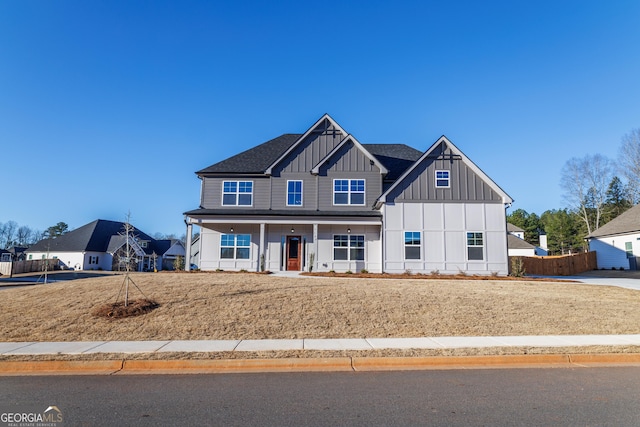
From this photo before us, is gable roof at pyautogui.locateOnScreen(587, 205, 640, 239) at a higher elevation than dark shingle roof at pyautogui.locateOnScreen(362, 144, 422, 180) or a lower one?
lower

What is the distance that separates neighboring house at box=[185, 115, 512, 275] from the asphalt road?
14.2m

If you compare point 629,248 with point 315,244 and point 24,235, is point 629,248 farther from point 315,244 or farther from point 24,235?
point 24,235

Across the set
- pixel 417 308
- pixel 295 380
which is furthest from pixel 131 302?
pixel 417 308

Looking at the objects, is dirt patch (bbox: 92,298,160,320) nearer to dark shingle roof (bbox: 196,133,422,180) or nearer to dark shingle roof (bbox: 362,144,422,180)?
dark shingle roof (bbox: 196,133,422,180)

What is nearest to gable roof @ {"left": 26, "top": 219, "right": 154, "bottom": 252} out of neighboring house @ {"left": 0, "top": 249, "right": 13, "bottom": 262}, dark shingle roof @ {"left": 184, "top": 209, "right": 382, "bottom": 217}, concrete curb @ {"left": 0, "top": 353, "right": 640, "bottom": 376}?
neighboring house @ {"left": 0, "top": 249, "right": 13, "bottom": 262}

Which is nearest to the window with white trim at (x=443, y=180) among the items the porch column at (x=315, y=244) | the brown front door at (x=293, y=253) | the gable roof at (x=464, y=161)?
the gable roof at (x=464, y=161)

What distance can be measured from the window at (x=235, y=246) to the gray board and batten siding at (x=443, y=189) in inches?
340

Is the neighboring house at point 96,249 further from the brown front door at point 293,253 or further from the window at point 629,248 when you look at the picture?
the window at point 629,248

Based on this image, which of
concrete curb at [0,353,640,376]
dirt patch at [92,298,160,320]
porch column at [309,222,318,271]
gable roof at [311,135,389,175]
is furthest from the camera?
gable roof at [311,135,389,175]

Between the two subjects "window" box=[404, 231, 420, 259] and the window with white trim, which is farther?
the window with white trim

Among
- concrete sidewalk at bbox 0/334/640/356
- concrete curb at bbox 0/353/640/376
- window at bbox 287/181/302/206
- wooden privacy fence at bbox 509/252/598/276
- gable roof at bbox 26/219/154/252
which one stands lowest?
concrete curb at bbox 0/353/640/376

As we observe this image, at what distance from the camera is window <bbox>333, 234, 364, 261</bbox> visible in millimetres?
22250

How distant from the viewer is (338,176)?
23.0m

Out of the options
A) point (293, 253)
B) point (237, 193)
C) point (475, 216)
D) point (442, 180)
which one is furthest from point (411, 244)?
point (237, 193)
